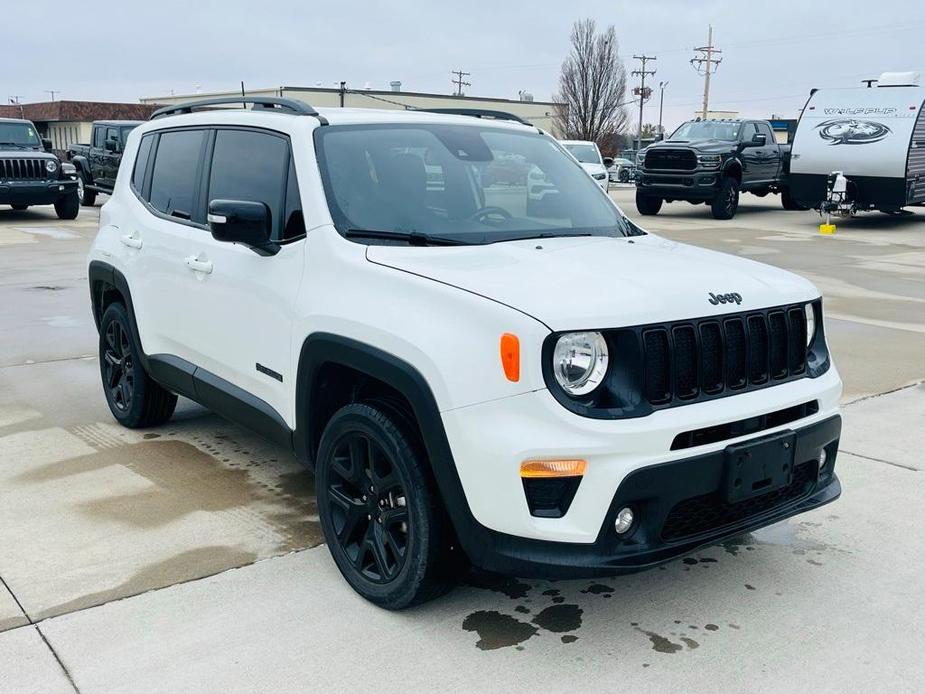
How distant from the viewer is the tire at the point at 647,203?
903 inches

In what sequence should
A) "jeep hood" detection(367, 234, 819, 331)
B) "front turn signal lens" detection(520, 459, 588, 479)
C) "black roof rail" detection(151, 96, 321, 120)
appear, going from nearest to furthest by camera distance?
"front turn signal lens" detection(520, 459, 588, 479) < "jeep hood" detection(367, 234, 819, 331) < "black roof rail" detection(151, 96, 321, 120)

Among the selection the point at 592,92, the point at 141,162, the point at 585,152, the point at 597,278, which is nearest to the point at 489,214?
the point at 597,278

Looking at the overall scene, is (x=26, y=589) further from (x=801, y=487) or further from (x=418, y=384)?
(x=801, y=487)

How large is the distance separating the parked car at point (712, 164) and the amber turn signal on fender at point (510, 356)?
19.0 meters

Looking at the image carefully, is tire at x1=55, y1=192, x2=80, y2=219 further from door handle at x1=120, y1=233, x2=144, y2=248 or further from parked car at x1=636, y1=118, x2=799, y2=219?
door handle at x1=120, y1=233, x2=144, y2=248

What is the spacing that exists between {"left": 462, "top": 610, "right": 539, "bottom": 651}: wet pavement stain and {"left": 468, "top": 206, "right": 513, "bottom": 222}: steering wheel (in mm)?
1609

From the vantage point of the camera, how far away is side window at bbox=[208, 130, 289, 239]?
422 centimetres

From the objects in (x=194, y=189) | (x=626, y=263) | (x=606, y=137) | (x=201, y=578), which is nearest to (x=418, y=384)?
(x=626, y=263)

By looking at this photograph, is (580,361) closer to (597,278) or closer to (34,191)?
(597,278)

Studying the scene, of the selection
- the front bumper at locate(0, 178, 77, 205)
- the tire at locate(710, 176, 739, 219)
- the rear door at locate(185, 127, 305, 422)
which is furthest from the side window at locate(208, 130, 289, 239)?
the tire at locate(710, 176, 739, 219)

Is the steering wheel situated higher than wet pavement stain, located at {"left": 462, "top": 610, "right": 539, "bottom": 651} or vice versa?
the steering wheel

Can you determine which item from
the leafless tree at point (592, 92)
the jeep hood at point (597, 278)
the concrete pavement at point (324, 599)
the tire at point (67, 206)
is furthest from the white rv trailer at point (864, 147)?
the leafless tree at point (592, 92)

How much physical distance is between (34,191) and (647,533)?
18.9 meters

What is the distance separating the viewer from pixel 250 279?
4.22m
